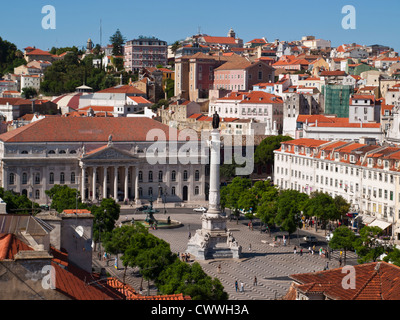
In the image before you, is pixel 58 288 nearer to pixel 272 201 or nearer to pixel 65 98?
pixel 272 201

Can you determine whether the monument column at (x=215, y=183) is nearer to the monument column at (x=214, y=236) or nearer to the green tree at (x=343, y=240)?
the monument column at (x=214, y=236)

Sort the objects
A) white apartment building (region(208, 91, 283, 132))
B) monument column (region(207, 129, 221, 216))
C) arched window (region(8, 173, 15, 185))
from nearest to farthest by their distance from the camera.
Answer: monument column (region(207, 129, 221, 216)) < arched window (region(8, 173, 15, 185)) < white apartment building (region(208, 91, 283, 132))

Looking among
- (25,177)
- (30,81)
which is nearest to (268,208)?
(25,177)

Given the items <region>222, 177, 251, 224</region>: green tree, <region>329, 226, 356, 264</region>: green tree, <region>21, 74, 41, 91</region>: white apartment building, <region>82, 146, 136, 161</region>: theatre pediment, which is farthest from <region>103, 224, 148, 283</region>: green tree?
<region>21, 74, 41, 91</region>: white apartment building

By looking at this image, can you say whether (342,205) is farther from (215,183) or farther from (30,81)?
(30,81)

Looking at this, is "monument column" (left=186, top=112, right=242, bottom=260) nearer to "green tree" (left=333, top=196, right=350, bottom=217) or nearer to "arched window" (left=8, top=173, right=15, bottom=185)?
"green tree" (left=333, top=196, right=350, bottom=217)
